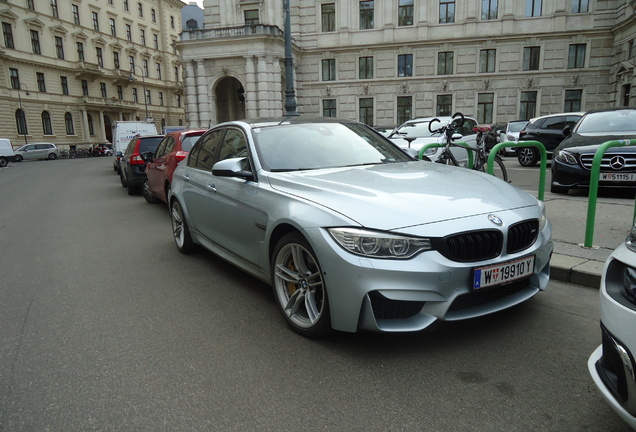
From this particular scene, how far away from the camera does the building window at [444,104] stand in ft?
114

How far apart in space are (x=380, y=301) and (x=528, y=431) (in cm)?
97

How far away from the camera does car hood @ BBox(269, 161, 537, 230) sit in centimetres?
282

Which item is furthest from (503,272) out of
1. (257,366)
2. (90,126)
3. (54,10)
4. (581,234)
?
(90,126)

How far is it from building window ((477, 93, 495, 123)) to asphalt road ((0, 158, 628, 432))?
33051 mm

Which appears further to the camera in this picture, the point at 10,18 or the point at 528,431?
the point at 10,18

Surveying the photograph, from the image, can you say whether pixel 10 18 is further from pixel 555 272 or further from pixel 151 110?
pixel 555 272

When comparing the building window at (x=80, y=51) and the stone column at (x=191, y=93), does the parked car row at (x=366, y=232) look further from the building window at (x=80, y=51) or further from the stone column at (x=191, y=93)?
the building window at (x=80, y=51)

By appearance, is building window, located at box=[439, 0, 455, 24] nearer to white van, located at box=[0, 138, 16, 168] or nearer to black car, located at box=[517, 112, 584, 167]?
black car, located at box=[517, 112, 584, 167]

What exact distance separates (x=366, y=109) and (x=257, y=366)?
35214 millimetres

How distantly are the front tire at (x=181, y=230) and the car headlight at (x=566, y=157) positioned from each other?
636 centimetres

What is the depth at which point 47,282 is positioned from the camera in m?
4.71

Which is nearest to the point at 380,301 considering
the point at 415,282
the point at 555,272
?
the point at 415,282

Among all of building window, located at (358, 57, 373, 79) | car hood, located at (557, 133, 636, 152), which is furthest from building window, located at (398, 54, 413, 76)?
car hood, located at (557, 133, 636, 152)

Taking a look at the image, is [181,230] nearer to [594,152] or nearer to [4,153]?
[594,152]
